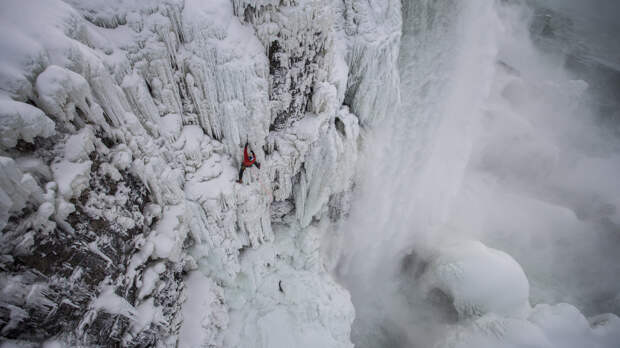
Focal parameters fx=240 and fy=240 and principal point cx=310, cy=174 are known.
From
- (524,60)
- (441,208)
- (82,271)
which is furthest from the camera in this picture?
(524,60)

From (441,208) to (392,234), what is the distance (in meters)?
2.42

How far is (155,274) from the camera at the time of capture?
3.05m

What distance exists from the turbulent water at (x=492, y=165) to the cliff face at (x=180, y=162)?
5.14 feet

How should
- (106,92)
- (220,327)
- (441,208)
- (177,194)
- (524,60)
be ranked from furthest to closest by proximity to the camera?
(524,60) < (441,208) < (220,327) < (177,194) < (106,92)

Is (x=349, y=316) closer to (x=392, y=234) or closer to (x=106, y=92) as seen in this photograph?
(x=392, y=234)

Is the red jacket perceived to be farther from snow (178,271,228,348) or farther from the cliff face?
snow (178,271,228,348)

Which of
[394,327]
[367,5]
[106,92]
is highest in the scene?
[367,5]

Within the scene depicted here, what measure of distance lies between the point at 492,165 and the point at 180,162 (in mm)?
18482

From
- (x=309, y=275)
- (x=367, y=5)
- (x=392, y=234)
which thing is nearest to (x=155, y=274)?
(x=309, y=275)

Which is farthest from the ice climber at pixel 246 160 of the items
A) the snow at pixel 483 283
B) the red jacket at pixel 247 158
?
the snow at pixel 483 283

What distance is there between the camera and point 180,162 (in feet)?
11.7

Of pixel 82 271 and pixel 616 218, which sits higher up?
pixel 82 271

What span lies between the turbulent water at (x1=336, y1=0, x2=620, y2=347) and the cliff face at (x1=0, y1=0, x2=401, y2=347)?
1565 millimetres

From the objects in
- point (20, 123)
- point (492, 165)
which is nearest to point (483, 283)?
point (492, 165)
